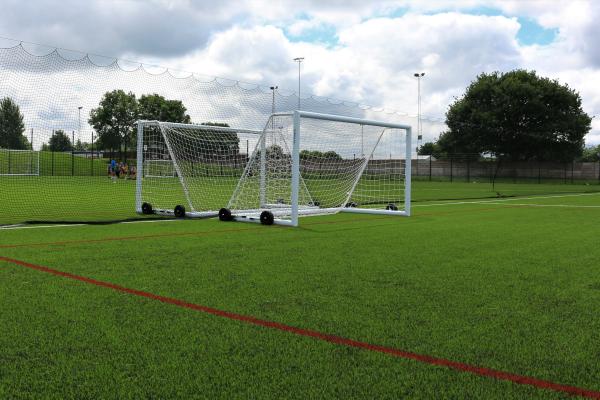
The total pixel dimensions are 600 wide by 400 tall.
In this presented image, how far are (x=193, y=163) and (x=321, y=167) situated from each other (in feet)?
10.6

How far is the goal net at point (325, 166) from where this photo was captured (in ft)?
40.2

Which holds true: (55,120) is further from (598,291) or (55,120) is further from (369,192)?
(598,291)

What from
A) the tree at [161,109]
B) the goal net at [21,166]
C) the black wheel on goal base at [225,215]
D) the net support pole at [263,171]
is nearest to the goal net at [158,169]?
the tree at [161,109]

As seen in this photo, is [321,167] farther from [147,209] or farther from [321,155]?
[147,209]

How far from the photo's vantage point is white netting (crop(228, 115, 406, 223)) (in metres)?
12.4

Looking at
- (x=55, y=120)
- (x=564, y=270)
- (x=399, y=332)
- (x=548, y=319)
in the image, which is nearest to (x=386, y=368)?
A: (x=399, y=332)

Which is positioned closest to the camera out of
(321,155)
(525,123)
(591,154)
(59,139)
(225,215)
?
(225,215)

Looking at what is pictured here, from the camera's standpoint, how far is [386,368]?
9.33 ft

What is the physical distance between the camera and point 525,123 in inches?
1996

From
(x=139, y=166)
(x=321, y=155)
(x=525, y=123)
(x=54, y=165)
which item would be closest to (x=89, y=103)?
(x=139, y=166)

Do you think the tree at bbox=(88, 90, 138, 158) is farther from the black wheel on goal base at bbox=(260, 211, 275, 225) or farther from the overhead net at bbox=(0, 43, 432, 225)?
the black wheel on goal base at bbox=(260, 211, 275, 225)

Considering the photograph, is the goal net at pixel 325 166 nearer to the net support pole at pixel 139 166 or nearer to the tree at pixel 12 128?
the net support pole at pixel 139 166

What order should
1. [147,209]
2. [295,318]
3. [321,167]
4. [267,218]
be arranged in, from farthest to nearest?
[321,167] < [147,209] < [267,218] < [295,318]

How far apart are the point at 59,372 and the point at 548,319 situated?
306 cm
